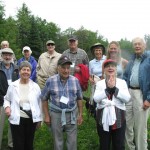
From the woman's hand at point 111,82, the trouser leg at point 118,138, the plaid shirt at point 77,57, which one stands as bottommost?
the trouser leg at point 118,138

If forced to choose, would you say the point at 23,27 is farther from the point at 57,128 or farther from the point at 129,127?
the point at 57,128

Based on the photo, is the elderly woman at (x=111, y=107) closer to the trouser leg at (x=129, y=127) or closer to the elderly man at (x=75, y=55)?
the trouser leg at (x=129, y=127)

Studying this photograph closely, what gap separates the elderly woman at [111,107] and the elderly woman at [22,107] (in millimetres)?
1178

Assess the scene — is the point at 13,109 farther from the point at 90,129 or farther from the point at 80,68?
the point at 90,129

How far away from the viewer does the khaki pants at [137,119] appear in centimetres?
595

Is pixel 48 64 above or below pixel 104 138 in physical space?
above

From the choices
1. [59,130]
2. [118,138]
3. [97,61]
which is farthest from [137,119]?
[97,61]

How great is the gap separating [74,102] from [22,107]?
0.97m

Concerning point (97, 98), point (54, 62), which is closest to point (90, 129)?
point (54, 62)

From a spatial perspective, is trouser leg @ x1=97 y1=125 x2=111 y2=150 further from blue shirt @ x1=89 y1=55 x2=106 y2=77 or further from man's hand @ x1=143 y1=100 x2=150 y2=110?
blue shirt @ x1=89 y1=55 x2=106 y2=77

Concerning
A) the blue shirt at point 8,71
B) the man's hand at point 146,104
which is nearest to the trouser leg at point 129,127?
the man's hand at point 146,104

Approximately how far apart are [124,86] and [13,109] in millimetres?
2060

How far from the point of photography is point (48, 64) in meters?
7.80

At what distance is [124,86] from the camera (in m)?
5.34
